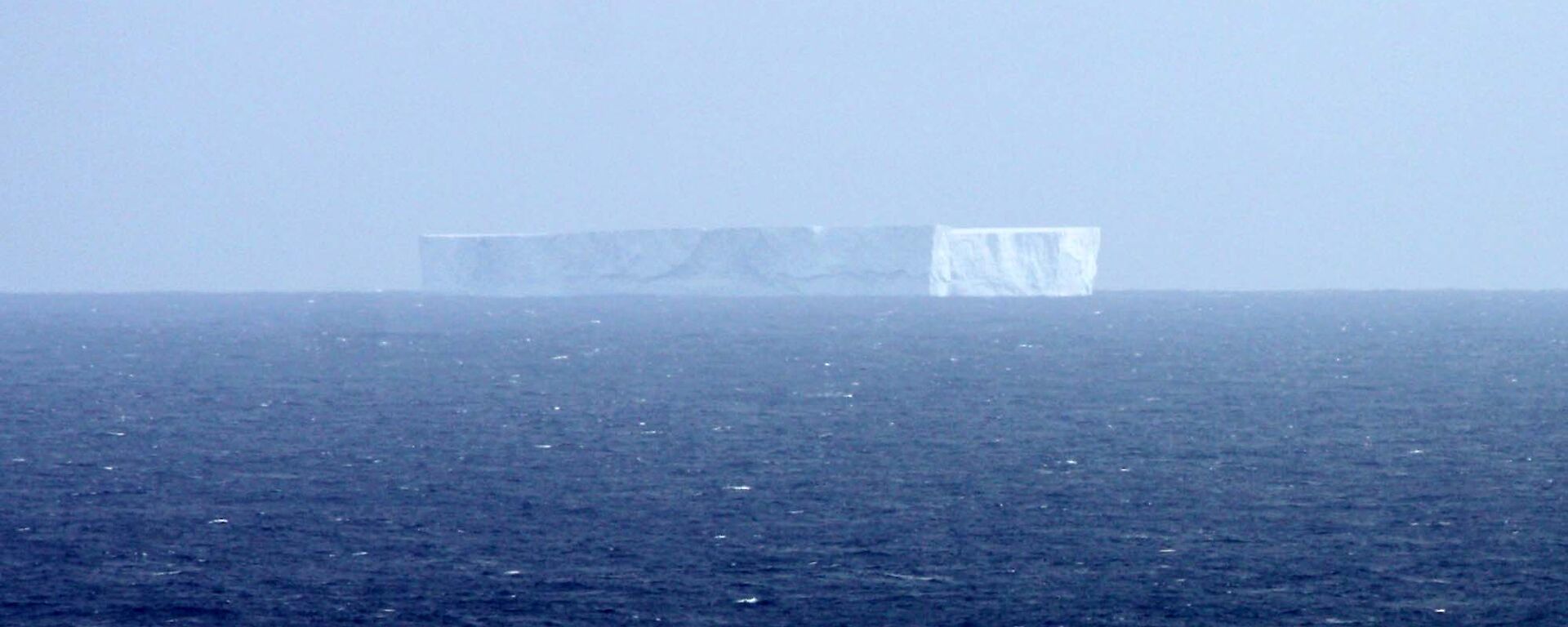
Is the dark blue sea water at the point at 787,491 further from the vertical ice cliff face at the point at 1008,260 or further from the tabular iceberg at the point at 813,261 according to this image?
the vertical ice cliff face at the point at 1008,260

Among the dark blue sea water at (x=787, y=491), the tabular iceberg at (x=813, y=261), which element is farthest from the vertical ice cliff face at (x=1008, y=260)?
the dark blue sea water at (x=787, y=491)

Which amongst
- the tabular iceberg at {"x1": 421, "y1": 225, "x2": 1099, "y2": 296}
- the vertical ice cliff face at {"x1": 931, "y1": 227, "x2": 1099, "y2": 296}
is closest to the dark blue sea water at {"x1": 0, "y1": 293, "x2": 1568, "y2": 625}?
the tabular iceberg at {"x1": 421, "y1": 225, "x2": 1099, "y2": 296}

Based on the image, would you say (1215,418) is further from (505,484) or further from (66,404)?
(66,404)

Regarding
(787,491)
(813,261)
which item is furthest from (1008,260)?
(787,491)

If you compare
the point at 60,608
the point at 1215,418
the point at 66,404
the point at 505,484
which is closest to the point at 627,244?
the point at 66,404

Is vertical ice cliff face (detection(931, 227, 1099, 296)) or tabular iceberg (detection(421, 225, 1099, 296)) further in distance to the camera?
vertical ice cliff face (detection(931, 227, 1099, 296))

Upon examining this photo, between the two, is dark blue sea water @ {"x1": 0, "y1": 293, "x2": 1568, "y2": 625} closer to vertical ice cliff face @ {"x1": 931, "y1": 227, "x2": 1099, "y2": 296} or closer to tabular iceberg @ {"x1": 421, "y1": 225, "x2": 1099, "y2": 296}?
tabular iceberg @ {"x1": 421, "y1": 225, "x2": 1099, "y2": 296}
